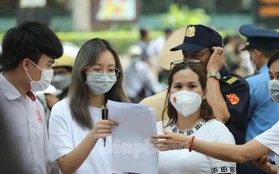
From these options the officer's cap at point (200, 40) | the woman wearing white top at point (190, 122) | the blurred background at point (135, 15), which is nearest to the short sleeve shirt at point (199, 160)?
the woman wearing white top at point (190, 122)

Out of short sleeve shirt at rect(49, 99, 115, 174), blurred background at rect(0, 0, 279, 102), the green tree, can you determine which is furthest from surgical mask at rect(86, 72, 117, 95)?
the green tree

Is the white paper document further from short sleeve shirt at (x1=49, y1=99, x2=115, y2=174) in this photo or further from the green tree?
the green tree

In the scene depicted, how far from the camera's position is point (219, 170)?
4211 millimetres

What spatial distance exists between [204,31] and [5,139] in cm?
322

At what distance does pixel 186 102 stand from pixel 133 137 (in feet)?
1.25

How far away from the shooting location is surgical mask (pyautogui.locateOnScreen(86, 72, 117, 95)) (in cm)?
462

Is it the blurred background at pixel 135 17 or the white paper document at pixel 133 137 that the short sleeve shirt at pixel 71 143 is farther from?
the blurred background at pixel 135 17

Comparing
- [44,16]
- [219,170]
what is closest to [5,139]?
[219,170]

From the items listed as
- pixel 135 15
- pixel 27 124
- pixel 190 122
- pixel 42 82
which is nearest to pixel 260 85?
pixel 190 122

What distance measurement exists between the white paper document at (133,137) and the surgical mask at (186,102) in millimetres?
286

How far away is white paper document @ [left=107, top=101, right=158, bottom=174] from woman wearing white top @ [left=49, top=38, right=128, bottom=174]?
15 centimetres

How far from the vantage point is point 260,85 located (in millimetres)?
6078

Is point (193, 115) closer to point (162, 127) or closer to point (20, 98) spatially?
point (162, 127)

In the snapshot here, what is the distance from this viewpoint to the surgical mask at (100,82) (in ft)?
15.1
